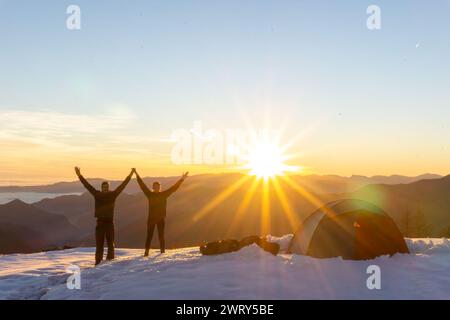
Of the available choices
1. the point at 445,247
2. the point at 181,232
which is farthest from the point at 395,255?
the point at 181,232

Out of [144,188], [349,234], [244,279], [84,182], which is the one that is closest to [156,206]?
[144,188]

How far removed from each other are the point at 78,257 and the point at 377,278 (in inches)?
474

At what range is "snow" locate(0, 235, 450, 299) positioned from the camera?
9383 mm

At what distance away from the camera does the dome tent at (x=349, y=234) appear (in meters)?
13.6

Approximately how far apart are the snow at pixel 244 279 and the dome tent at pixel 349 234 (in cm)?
53

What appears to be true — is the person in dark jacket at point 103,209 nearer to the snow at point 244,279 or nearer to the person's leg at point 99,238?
the person's leg at point 99,238

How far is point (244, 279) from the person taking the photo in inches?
397

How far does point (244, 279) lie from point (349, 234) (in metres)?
4.98

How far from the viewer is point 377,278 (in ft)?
35.6

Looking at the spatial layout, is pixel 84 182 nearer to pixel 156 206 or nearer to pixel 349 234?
pixel 156 206

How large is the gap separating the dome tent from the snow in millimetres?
529

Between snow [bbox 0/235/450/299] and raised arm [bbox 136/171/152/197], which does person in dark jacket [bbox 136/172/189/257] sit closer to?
raised arm [bbox 136/171/152/197]

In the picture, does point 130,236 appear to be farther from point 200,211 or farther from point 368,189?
point 368,189

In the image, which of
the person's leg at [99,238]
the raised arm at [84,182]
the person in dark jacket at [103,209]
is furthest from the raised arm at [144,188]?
the person's leg at [99,238]
